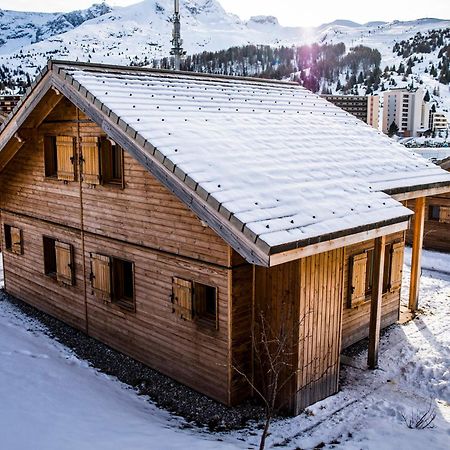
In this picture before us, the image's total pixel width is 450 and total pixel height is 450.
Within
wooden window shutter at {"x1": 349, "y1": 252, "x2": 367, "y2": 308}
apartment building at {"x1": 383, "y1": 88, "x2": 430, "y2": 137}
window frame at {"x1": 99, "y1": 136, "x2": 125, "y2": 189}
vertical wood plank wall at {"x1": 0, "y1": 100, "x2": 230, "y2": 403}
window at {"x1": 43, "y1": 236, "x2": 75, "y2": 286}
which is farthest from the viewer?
apartment building at {"x1": 383, "y1": 88, "x2": 430, "y2": 137}

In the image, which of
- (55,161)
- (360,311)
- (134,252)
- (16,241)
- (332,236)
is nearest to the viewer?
(332,236)

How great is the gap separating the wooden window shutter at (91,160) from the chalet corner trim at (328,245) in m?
5.58

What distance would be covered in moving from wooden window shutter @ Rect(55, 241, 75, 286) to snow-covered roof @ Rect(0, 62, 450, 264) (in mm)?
4043

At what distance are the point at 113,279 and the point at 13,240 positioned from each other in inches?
201

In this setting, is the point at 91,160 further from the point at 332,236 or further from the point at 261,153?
→ the point at 332,236

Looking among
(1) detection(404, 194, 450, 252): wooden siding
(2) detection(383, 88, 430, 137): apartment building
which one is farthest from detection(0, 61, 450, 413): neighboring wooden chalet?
(2) detection(383, 88, 430, 137): apartment building

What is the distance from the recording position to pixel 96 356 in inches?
456

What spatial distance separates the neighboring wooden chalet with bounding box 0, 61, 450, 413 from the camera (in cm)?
855

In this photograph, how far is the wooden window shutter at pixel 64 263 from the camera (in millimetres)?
12828

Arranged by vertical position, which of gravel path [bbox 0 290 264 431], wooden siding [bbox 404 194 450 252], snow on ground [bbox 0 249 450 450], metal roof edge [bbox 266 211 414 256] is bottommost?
gravel path [bbox 0 290 264 431]

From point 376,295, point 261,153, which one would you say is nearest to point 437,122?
point 376,295

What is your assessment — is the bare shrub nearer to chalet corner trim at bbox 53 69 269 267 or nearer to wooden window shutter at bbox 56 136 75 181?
chalet corner trim at bbox 53 69 269 267

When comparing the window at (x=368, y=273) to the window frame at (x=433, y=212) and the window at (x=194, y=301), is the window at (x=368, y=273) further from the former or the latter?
the window frame at (x=433, y=212)

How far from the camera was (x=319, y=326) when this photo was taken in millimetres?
9203
